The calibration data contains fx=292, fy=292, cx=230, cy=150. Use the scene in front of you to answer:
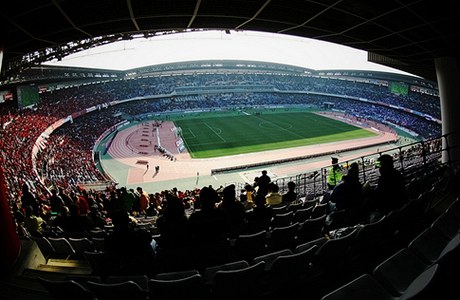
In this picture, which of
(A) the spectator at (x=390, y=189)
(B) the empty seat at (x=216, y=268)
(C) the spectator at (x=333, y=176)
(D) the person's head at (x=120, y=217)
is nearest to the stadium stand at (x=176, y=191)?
(B) the empty seat at (x=216, y=268)

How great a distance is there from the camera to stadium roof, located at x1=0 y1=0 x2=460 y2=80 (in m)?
6.25

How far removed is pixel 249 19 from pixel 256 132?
139ft

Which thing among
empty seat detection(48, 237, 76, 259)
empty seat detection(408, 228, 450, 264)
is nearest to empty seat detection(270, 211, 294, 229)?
empty seat detection(408, 228, 450, 264)

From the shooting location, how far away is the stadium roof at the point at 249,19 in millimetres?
6254

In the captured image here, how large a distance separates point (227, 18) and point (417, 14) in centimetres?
489

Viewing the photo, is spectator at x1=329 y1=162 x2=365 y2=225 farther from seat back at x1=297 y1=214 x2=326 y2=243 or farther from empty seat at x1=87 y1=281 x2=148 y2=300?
empty seat at x1=87 y1=281 x2=148 y2=300

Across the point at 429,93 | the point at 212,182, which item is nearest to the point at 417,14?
the point at 212,182

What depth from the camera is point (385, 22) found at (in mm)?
7992

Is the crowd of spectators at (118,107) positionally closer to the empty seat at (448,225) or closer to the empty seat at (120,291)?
the empty seat at (120,291)

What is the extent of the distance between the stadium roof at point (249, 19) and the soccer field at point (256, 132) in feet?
97.5

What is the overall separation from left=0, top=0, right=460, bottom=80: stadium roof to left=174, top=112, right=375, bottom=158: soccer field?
29.7 metres

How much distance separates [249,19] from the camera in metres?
8.55

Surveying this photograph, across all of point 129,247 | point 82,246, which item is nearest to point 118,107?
point 82,246

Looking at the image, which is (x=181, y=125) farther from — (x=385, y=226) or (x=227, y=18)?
(x=385, y=226)
